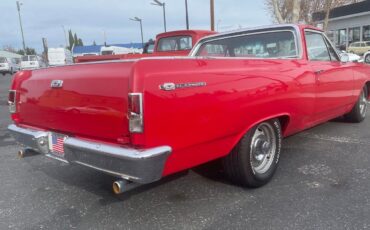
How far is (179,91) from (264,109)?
1083mm

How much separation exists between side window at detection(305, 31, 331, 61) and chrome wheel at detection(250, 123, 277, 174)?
1.27 metres

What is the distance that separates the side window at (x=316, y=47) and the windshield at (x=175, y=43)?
14.9 feet

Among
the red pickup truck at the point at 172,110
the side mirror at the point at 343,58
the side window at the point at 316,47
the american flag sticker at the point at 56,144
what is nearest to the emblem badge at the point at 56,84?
the red pickup truck at the point at 172,110

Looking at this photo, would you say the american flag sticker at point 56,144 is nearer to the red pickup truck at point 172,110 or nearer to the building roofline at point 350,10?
the red pickup truck at point 172,110

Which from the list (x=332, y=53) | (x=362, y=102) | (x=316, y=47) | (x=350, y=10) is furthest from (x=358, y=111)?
(x=350, y=10)

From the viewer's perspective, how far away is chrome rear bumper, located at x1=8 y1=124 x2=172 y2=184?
2.46 meters

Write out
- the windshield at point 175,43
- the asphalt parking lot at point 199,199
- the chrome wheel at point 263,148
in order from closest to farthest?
the asphalt parking lot at point 199,199
the chrome wheel at point 263,148
the windshield at point 175,43

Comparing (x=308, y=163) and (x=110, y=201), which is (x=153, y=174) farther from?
(x=308, y=163)

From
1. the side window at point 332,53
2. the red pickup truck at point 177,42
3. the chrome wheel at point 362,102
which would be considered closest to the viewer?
the side window at point 332,53

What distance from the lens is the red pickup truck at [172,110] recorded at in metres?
2.52

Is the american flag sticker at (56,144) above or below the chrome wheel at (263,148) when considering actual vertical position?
above

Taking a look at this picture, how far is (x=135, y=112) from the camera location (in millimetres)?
2477

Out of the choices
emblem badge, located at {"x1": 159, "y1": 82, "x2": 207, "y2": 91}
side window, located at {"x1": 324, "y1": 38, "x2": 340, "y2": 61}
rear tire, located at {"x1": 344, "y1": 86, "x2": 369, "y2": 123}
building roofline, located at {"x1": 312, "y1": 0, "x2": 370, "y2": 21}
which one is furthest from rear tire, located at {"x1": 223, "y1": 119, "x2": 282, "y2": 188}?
building roofline, located at {"x1": 312, "y1": 0, "x2": 370, "y2": 21}

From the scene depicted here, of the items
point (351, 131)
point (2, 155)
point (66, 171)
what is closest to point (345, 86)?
point (351, 131)
